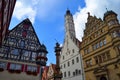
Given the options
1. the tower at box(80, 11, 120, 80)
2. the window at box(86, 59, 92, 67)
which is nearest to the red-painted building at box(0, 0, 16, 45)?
the tower at box(80, 11, 120, 80)

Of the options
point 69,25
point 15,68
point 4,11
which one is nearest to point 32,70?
point 15,68

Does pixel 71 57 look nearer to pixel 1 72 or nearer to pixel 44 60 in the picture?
pixel 44 60

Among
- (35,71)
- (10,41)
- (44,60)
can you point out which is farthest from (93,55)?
(10,41)

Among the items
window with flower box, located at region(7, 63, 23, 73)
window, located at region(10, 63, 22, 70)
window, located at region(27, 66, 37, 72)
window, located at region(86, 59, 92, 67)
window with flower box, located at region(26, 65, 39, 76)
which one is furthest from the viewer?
window, located at region(86, 59, 92, 67)

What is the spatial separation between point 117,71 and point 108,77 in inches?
97.2

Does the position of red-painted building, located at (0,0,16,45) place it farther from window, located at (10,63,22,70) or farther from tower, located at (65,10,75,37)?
tower, located at (65,10,75,37)

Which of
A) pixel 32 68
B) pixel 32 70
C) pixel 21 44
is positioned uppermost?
pixel 21 44

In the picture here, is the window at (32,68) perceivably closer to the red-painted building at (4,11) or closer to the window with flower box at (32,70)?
the window with flower box at (32,70)

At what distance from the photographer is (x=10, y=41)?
989 inches

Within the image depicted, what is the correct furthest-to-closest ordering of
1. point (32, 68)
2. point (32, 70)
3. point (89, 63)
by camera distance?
point (89, 63), point (32, 68), point (32, 70)

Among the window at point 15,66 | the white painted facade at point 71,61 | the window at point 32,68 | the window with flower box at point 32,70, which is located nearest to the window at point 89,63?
the white painted facade at point 71,61

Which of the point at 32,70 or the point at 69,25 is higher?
the point at 69,25

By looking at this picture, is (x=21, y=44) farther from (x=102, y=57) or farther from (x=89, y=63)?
(x=102, y=57)

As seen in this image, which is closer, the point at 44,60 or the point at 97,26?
the point at 44,60
